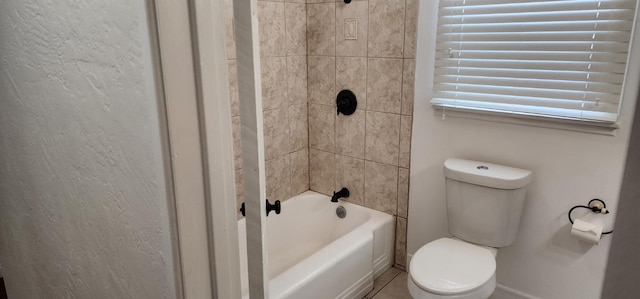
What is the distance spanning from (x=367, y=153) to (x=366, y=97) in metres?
0.33

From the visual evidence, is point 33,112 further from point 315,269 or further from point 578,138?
point 578,138

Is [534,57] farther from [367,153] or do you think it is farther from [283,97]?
[283,97]

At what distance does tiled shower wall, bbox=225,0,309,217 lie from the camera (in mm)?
2385

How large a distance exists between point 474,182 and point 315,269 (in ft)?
2.74

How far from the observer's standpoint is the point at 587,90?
183 centimetres

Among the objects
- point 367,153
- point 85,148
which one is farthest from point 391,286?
point 85,148

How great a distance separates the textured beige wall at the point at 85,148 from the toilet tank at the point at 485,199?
1.56 metres

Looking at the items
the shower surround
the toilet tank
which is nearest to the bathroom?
the shower surround

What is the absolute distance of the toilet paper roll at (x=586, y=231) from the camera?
1.85 meters

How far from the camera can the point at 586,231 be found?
6.12 ft

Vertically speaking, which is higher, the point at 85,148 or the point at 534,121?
the point at 85,148

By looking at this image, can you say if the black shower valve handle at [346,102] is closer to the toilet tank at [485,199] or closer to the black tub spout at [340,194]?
the black tub spout at [340,194]

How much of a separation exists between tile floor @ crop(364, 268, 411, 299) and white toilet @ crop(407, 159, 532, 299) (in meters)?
0.47

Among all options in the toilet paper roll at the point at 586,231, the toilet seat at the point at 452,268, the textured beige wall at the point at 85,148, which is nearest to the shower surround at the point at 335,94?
the toilet seat at the point at 452,268
